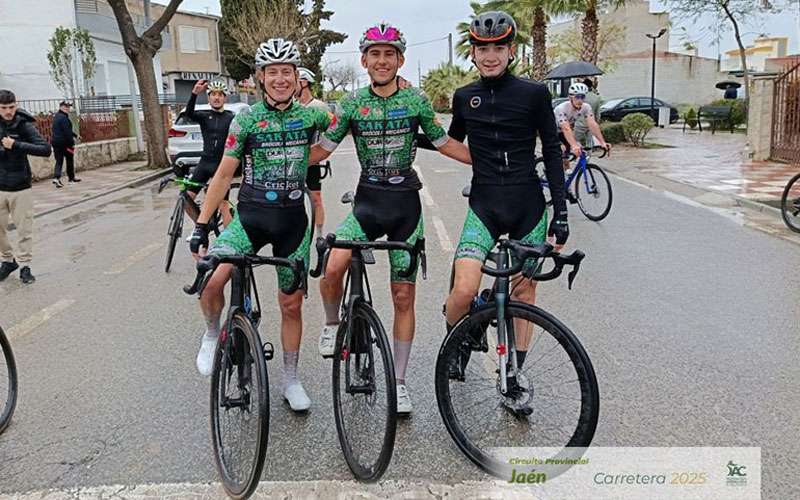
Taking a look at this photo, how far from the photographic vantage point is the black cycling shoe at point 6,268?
7.77 m

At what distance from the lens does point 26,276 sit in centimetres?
766

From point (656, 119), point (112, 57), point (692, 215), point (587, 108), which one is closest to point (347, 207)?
point (587, 108)

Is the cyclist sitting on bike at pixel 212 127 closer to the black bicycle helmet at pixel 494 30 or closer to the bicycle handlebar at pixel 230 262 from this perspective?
the bicycle handlebar at pixel 230 262

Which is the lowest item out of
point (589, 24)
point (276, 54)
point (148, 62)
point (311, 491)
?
point (311, 491)

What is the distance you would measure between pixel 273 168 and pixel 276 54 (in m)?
0.59

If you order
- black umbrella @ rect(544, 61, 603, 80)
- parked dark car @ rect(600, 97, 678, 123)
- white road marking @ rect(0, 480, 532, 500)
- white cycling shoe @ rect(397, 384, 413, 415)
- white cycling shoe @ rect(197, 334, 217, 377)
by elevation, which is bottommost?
white road marking @ rect(0, 480, 532, 500)

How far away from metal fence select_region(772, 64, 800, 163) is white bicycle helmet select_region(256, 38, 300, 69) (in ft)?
53.2

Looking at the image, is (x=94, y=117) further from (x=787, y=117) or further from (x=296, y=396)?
(x=296, y=396)

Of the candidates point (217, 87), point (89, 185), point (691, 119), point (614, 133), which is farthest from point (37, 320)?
point (691, 119)

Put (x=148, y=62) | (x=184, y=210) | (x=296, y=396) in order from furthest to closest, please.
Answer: (x=148, y=62) < (x=184, y=210) < (x=296, y=396)

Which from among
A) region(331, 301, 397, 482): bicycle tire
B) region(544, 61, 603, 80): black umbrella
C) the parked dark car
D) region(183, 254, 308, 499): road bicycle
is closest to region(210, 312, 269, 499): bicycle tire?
region(183, 254, 308, 499): road bicycle

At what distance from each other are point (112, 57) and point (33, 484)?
3281cm

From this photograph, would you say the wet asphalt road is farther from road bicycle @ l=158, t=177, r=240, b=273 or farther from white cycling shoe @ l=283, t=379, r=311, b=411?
road bicycle @ l=158, t=177, r=240, b=273

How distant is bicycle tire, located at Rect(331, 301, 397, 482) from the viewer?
323 centimetres
